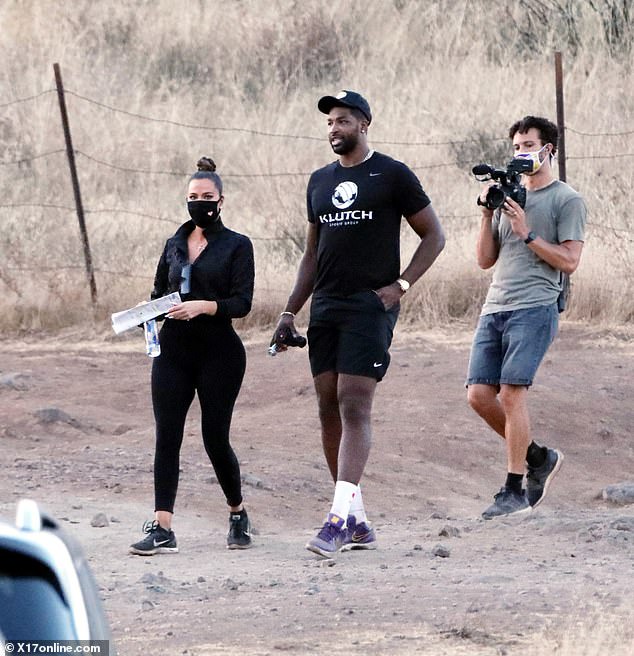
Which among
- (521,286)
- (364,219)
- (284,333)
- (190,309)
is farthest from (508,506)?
(190,309)

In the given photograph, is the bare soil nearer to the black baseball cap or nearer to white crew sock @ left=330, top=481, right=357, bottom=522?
white crew sock @ left=330, top=481, right=357, bottom=522

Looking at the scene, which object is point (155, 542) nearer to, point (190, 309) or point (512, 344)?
point (190, 309)

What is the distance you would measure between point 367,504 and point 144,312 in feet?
7.72

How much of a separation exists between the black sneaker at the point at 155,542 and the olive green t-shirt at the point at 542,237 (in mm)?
1840

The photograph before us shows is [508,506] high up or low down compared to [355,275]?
down

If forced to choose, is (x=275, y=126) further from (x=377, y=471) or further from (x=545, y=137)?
(x=545, y=137)

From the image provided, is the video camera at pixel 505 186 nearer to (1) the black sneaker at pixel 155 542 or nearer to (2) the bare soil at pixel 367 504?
(2) the bare soil at pixel 367 504

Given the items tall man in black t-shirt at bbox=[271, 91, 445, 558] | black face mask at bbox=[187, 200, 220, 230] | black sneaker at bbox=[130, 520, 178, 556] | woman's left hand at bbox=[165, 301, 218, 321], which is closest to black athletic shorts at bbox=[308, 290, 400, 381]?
tall man in black t-shirt at bbox=[271, 91, 445, 558]

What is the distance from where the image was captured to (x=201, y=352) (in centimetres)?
616

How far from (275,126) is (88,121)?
109 inches

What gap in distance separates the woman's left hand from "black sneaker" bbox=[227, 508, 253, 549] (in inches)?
36.4

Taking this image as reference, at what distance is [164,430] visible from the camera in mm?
6148

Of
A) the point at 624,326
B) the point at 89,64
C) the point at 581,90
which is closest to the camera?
the point at 624,326

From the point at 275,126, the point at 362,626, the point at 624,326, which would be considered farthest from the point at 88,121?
the point at 362,626
